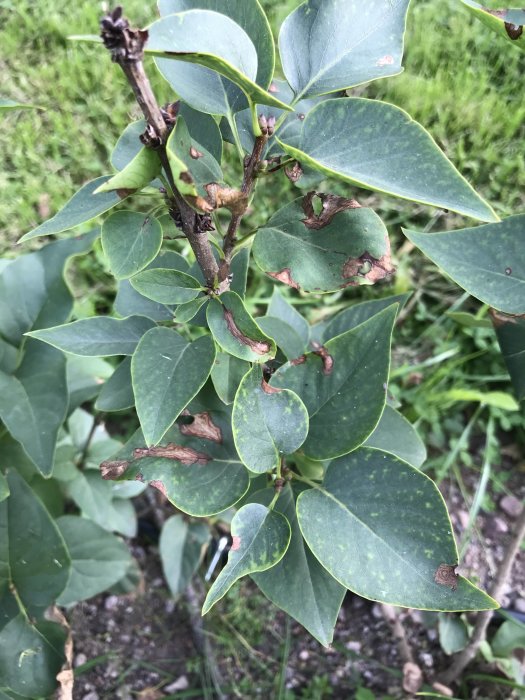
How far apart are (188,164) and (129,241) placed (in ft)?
0.31

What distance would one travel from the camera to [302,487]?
63cm

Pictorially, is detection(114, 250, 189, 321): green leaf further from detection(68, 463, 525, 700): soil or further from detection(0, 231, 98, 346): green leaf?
detection(68, 463, 525, 700): soil

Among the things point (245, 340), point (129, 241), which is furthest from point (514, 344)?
point (129, 241)

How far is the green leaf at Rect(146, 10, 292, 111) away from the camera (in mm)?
357

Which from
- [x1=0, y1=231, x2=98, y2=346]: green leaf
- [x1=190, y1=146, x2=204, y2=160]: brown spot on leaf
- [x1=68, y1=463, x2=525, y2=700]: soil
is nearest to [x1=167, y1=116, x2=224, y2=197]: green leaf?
[x1=190, y1=146, x2=204, y2=160]: brown spot on leaf

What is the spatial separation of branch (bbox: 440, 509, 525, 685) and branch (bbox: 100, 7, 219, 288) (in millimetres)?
589

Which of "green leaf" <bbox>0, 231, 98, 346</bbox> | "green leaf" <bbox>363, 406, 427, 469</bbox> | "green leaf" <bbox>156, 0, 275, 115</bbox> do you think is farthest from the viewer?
"green leaf" <bbox>0, 231, 98, 346</bbox>

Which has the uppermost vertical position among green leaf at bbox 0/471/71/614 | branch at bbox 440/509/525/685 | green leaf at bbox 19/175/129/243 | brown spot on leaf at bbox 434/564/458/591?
green leaf at bbox 19/175/129/243

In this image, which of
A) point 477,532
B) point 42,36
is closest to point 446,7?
point 42,36

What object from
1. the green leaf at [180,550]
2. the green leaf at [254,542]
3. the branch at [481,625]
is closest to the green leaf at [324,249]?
the green leaf at [254,542]

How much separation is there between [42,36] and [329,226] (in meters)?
1.66

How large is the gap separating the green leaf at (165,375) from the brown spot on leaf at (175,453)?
2.8 inches

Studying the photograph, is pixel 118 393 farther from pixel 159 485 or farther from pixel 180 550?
pixel 180 550

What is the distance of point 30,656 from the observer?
76 cm
